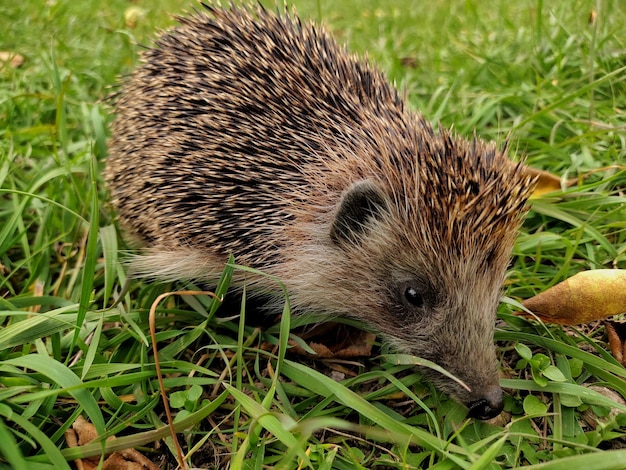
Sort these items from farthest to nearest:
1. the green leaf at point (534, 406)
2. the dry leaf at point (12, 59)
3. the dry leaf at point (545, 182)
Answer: the dry leaf at point (12, 59), the dry leaf at point (545, 182), the green leaf at point (534, 406)

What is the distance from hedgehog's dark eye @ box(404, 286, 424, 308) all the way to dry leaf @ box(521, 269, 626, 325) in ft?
2.19

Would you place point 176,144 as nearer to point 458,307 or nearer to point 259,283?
point 259,283

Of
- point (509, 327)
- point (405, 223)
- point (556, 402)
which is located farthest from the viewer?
point (509, 327)

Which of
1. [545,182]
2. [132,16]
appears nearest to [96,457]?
[545,182]

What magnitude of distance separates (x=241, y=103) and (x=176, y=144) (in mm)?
479

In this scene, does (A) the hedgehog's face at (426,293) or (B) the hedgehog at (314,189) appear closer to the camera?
(A) the hedgehog's face at (426,293)

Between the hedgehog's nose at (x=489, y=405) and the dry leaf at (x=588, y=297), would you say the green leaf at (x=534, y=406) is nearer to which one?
the hedgehog's nose at (x=489, y=405)

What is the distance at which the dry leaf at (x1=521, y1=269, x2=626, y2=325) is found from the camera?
2580mm

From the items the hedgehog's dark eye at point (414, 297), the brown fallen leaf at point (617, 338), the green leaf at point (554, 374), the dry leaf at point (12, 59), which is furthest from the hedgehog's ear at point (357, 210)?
the dry leaf at point (12, 59)

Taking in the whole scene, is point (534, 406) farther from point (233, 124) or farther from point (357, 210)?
point (233, 124)

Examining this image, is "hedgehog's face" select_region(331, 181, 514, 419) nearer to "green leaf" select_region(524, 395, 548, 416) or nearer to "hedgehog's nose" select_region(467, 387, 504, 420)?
"hedgehog's nose" select_region(467, 387, 504, 420)

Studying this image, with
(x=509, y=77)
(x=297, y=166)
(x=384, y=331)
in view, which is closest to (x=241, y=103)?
(x=297, y=166)

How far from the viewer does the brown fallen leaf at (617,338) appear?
2605 mm

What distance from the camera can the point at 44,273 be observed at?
10.8ft
